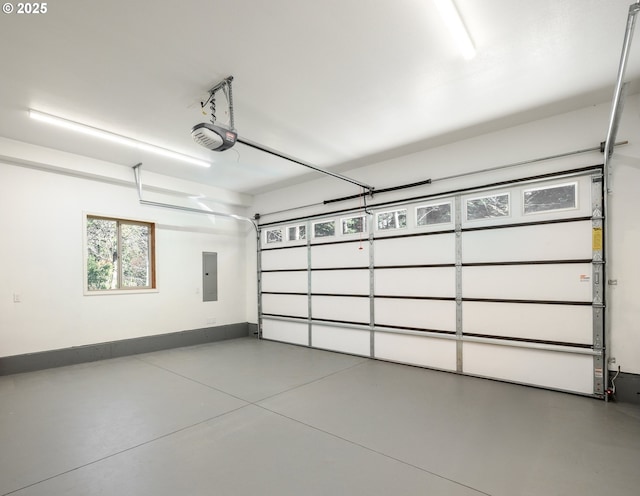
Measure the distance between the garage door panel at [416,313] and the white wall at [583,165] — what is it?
5.69ft

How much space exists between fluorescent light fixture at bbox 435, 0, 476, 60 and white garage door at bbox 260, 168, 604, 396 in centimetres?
209

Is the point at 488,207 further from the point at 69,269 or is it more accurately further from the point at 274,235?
the point at 69,269

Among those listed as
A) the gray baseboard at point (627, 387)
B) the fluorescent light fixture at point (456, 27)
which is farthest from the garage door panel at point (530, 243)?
the fluorescent light fixture at point (456, 27)

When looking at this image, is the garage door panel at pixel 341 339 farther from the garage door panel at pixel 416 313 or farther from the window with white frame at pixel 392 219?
the window with white frame at pixel 392 219

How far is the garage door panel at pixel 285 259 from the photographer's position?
655 cm

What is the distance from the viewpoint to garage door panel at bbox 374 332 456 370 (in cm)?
457

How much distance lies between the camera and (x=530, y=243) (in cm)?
398

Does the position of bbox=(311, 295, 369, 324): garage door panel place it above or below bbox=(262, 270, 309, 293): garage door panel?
below

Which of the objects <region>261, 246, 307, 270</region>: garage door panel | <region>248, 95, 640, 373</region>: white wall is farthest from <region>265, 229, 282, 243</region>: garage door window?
<region>248, 95, 640, 373</region>: white wall

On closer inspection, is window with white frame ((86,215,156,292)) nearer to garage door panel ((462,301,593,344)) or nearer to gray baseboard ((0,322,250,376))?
gray baseboard ((0,322,250,376))

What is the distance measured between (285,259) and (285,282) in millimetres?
511

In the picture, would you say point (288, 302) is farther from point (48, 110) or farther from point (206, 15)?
point (206, 15)

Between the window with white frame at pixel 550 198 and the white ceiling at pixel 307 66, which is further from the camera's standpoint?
the window with white frame at pixel 550 198

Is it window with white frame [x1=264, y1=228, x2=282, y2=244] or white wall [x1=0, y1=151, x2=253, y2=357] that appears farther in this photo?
window with white frame [x1=264, y1=228, x2=282, y2=244]
